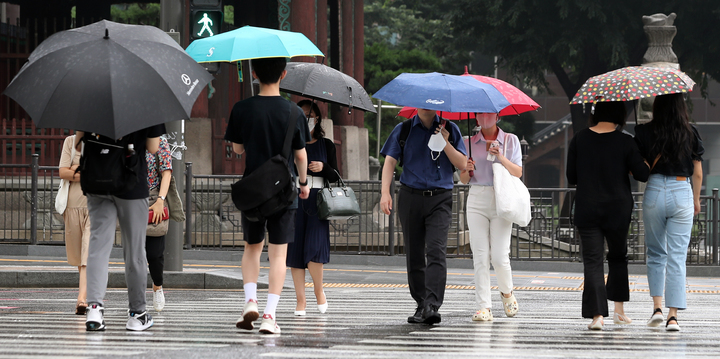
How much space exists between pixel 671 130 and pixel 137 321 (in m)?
3.97

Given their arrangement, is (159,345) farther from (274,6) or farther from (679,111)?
(274,6)

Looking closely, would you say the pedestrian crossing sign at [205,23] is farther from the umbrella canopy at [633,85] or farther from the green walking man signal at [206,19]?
the umbrella canopy at [633,85]

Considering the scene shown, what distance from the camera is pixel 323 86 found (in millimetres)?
7781

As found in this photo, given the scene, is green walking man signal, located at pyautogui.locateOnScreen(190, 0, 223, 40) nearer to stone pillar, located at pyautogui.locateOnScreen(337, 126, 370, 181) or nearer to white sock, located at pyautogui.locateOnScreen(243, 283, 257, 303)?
white sock, located at pyautogui.locateOnScreen(243, 283, 257, 303)

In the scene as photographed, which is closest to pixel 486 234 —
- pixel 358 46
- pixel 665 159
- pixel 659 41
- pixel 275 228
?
pixel 665 159

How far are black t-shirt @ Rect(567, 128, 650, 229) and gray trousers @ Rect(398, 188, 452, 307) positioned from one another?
102cm

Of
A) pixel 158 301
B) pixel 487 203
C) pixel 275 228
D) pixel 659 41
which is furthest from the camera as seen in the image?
pixel 659 41

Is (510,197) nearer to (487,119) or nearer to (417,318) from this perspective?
(487,119)

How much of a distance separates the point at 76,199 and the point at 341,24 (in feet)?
52.2

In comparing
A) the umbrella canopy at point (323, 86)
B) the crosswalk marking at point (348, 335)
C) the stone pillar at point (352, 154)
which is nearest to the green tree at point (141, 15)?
the stone pillar at point (352, 154)

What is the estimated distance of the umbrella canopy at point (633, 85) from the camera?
6953 millimetres

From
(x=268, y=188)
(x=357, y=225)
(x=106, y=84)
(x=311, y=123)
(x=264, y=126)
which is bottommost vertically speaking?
(x=357, y=225)

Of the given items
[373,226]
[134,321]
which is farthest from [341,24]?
[134,321]

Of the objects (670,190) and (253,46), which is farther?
(670,190)
